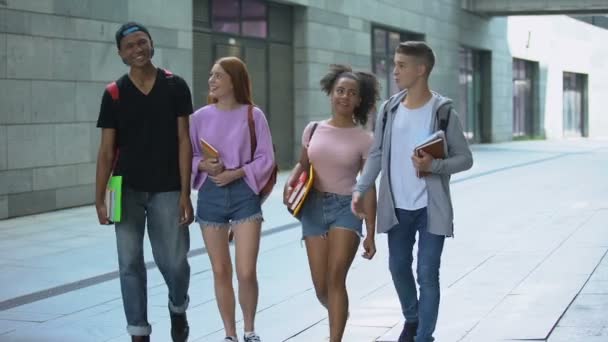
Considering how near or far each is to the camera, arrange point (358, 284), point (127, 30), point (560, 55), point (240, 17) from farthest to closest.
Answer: point (560, 55), point (240, 17), point (358, 284), point (127, 30)

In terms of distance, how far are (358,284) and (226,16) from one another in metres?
12.8

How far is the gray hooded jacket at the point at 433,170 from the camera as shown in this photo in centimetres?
554

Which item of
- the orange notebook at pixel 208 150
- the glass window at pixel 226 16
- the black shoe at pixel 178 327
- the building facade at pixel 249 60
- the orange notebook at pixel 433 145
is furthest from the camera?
the glass window at pixel 226 16

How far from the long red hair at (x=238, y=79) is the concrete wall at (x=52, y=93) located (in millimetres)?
8055

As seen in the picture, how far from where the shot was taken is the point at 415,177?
18.6 feet

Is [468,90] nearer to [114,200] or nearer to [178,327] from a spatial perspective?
[178,327]

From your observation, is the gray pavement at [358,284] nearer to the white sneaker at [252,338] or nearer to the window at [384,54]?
the white sneaker at [252,338]

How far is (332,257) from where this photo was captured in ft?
18.6

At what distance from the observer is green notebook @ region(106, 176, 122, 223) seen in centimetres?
555

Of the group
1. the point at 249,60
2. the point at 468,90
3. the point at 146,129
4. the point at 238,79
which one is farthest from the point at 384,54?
the point at 146,129

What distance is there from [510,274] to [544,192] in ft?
29.1

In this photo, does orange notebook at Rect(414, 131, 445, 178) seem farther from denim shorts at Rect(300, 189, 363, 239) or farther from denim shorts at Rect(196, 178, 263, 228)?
denim shorts at Rect(196, 178, 263, 228)

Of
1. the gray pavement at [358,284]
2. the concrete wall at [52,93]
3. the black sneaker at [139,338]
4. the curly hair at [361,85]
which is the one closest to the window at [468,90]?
the concrete wall at [52,93]

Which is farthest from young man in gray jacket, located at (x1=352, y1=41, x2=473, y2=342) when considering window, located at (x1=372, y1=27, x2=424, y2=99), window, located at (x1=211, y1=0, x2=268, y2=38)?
window, located at (x1=372, y1=27, x2=424, y2=99)
